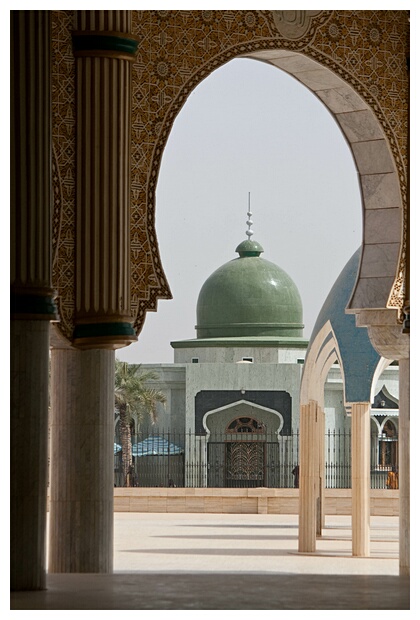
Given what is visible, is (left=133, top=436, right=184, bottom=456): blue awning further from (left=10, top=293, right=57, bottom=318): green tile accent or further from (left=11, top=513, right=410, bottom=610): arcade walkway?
(left=10, top=293, right=57, bottom=318): green tile accent

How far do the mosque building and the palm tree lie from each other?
195 mm

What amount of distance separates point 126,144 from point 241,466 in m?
19.1

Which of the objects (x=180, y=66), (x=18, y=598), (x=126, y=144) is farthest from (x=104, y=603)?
(x=180, y=66)

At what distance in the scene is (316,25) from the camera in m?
10.5

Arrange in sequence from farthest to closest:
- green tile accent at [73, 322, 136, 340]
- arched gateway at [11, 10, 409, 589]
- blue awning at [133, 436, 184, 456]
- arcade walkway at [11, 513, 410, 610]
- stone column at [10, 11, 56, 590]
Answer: blue awning at [133, 436, 184, 456] → arched gateway at [11, 10, 409, 589] → green tile accent at [73, 322, 136, 340] → stone column at [10, 11, 56, 590] → arcade walkway at [11, 513, 410, 610]

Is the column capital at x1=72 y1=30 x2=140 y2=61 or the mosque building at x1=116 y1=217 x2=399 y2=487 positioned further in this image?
the mosque building at x1=116 y1=217 x2=399 y2=487

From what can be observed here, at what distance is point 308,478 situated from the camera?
1587 cm

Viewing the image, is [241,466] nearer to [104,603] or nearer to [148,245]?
[148,245]

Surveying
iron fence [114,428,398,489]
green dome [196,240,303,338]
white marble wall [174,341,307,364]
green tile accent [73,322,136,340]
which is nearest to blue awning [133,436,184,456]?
iron fence [114,428,398,489]

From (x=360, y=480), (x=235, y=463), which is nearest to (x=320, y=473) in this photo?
(x=360, y=480)

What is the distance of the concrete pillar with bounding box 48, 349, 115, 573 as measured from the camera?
9.48m

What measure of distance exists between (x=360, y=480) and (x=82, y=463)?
19.9 feet

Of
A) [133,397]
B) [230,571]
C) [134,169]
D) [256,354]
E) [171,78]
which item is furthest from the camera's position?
[256,354]

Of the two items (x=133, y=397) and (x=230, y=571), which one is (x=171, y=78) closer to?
(x=230, y=571)
